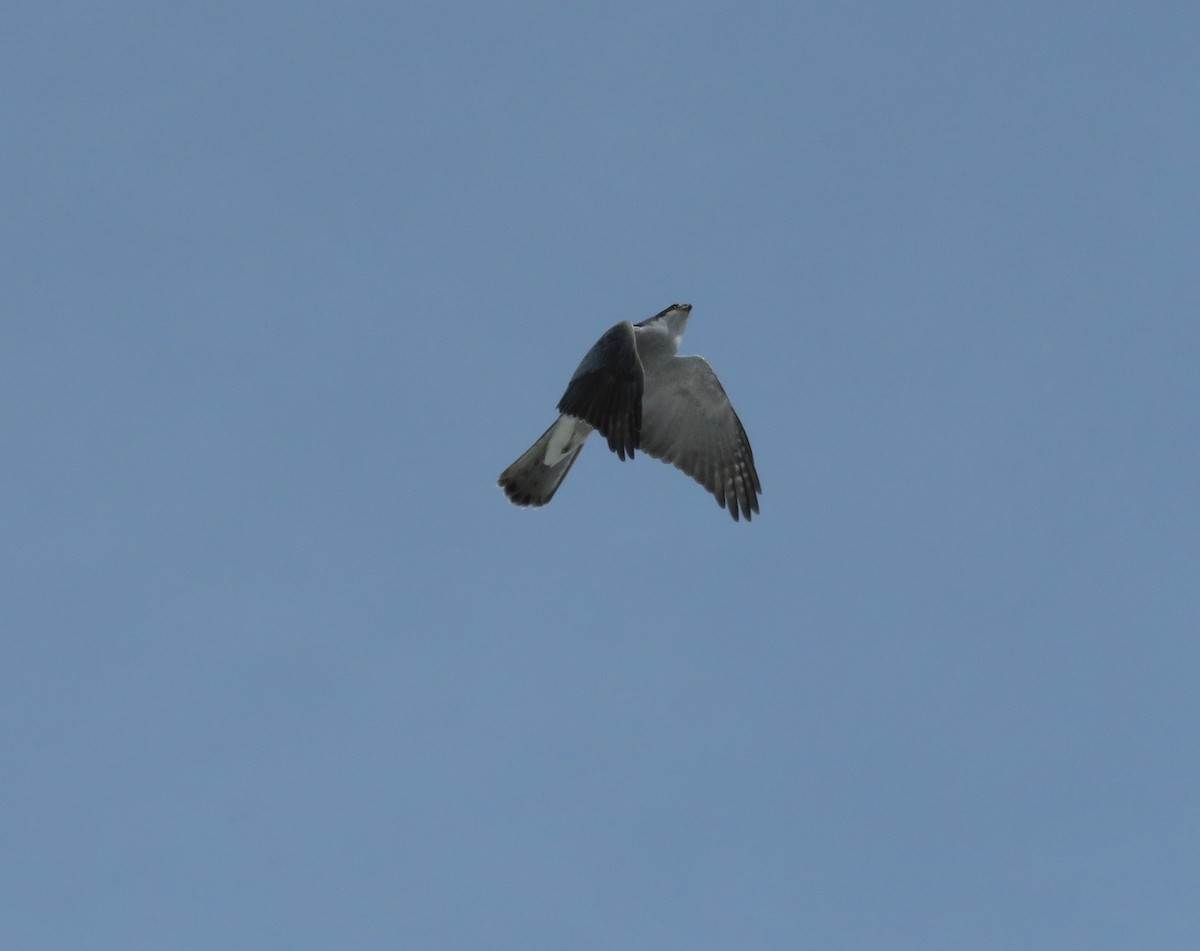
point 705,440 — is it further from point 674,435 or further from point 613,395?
point 613,395

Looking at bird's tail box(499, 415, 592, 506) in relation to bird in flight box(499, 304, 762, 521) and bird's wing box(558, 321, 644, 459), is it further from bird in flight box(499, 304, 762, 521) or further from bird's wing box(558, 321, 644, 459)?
bird's wing box(558, 321, 644, 459)

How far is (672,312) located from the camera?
18453 millimetres


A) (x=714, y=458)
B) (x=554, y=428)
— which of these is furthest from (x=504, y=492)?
(x=714, y=458)

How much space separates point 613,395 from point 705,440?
295cm

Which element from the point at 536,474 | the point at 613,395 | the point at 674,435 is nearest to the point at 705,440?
the point at 674,435

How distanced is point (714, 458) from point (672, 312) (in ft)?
6.21

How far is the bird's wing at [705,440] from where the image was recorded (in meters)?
18.7

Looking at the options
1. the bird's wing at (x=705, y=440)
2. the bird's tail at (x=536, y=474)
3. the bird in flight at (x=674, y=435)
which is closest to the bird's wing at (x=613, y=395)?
the bird in flight at (x=674, y=435)

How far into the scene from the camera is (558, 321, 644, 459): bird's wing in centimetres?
1606

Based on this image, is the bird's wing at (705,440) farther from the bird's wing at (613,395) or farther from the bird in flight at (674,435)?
the bird's wing at (613,395)

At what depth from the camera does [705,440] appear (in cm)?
1894

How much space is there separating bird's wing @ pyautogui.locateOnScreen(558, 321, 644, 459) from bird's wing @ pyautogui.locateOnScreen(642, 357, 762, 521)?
2160 millimetres

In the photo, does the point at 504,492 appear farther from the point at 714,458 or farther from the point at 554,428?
the point at 714,458

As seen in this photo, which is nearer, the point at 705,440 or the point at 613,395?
the point at 613,395
